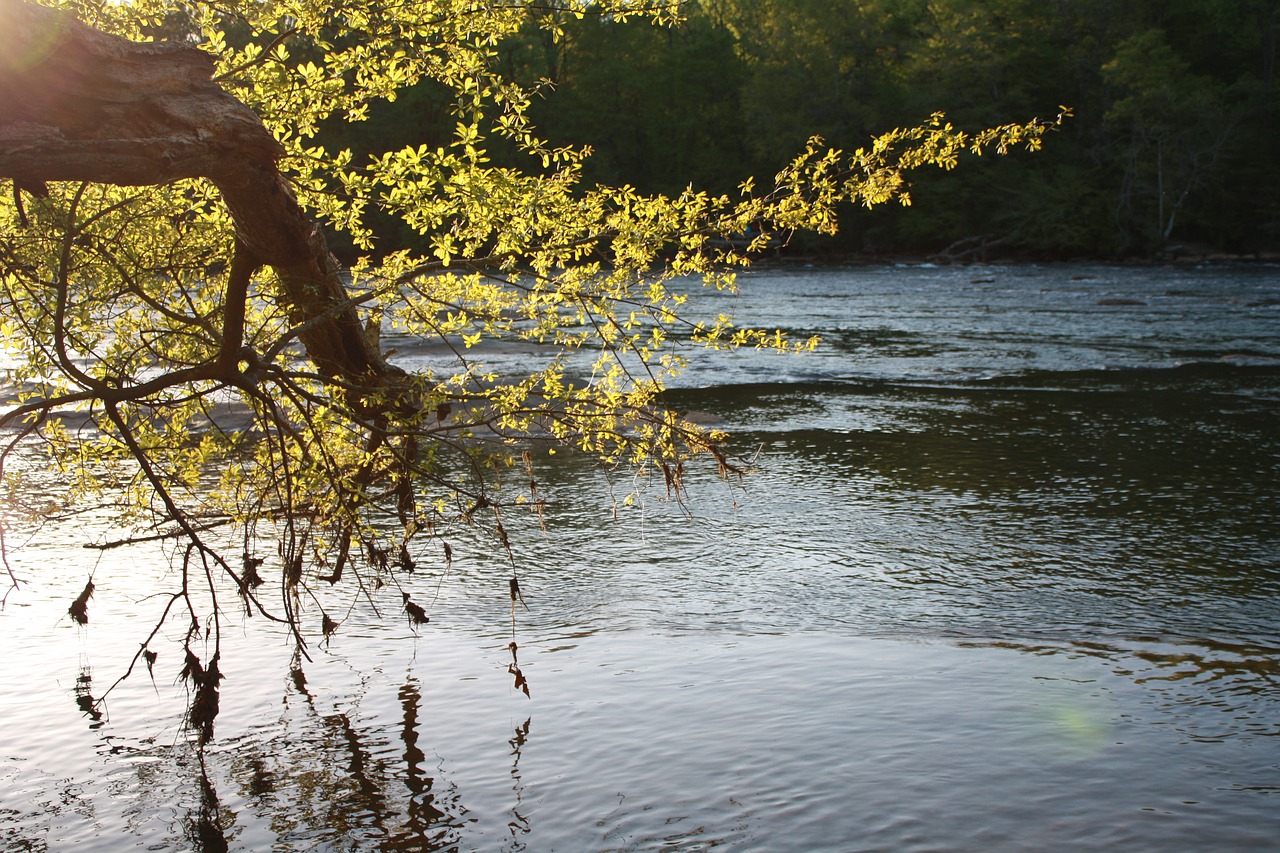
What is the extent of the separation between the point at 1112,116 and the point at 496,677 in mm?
56547

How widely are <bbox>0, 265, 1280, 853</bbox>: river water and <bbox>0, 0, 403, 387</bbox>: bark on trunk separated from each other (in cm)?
222

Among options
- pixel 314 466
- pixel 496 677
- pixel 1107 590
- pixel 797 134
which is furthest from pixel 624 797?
pixel 797 134

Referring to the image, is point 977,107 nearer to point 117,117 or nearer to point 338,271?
point 338,271

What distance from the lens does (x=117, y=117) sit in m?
4.61

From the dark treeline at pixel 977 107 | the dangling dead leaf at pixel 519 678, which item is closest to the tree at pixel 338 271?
the dangling dead leaf at pixel 519 678

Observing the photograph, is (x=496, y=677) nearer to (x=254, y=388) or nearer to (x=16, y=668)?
(x=254, y=388)

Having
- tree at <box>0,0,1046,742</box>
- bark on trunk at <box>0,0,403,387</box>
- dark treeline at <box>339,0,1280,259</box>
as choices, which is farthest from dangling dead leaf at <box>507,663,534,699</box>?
dark treeline at <box>339,0,1280,259</box>

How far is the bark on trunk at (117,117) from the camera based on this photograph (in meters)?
4.32

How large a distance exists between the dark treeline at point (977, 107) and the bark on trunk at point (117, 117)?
4725cm

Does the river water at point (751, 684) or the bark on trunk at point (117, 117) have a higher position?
the bark on trunk at point (117, 117)

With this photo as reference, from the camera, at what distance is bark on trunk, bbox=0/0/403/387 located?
170 inches

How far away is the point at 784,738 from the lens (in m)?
5.86

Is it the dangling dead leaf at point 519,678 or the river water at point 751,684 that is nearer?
the river water at point 751,684

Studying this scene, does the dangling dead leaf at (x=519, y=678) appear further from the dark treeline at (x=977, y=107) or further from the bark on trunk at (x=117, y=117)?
the dark treeline at (x=977, y=107)
